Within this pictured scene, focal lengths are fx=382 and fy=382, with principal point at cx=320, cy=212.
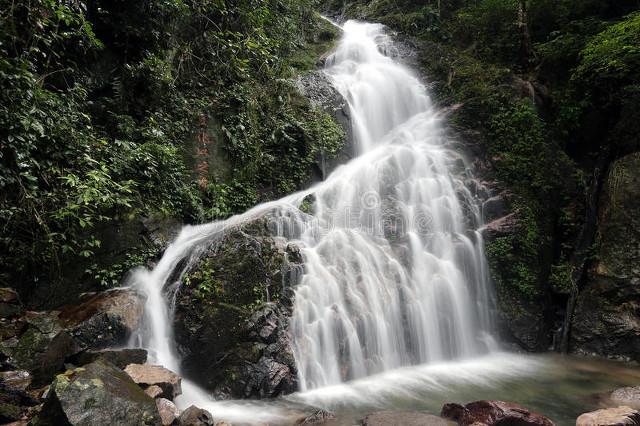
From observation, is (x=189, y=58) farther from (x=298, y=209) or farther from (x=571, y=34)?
(x=571, y=34)

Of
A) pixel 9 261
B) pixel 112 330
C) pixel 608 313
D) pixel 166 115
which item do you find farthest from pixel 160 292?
pixel 608 313

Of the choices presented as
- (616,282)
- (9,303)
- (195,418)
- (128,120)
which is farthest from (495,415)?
(128,120)

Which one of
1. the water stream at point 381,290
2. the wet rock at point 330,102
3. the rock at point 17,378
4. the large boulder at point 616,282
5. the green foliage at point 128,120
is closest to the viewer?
the rock at point 17,378

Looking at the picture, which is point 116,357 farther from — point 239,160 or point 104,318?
point 239,160

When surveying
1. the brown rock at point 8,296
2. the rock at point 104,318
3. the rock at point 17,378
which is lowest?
the rock at point 17,378

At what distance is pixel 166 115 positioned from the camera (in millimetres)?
9289

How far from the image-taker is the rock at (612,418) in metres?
4.46

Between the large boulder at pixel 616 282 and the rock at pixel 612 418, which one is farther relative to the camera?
the large boulder at pixel 616 282

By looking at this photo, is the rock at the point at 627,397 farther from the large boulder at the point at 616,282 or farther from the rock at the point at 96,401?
the rock at the point at 96,401

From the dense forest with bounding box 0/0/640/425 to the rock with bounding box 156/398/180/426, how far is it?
1.13 meters

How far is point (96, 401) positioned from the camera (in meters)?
3.76

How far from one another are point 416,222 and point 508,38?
961 cm

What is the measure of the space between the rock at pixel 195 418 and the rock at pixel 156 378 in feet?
1.66

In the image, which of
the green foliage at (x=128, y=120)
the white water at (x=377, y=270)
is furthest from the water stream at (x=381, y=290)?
the green foliage at (x=128, y=120)
